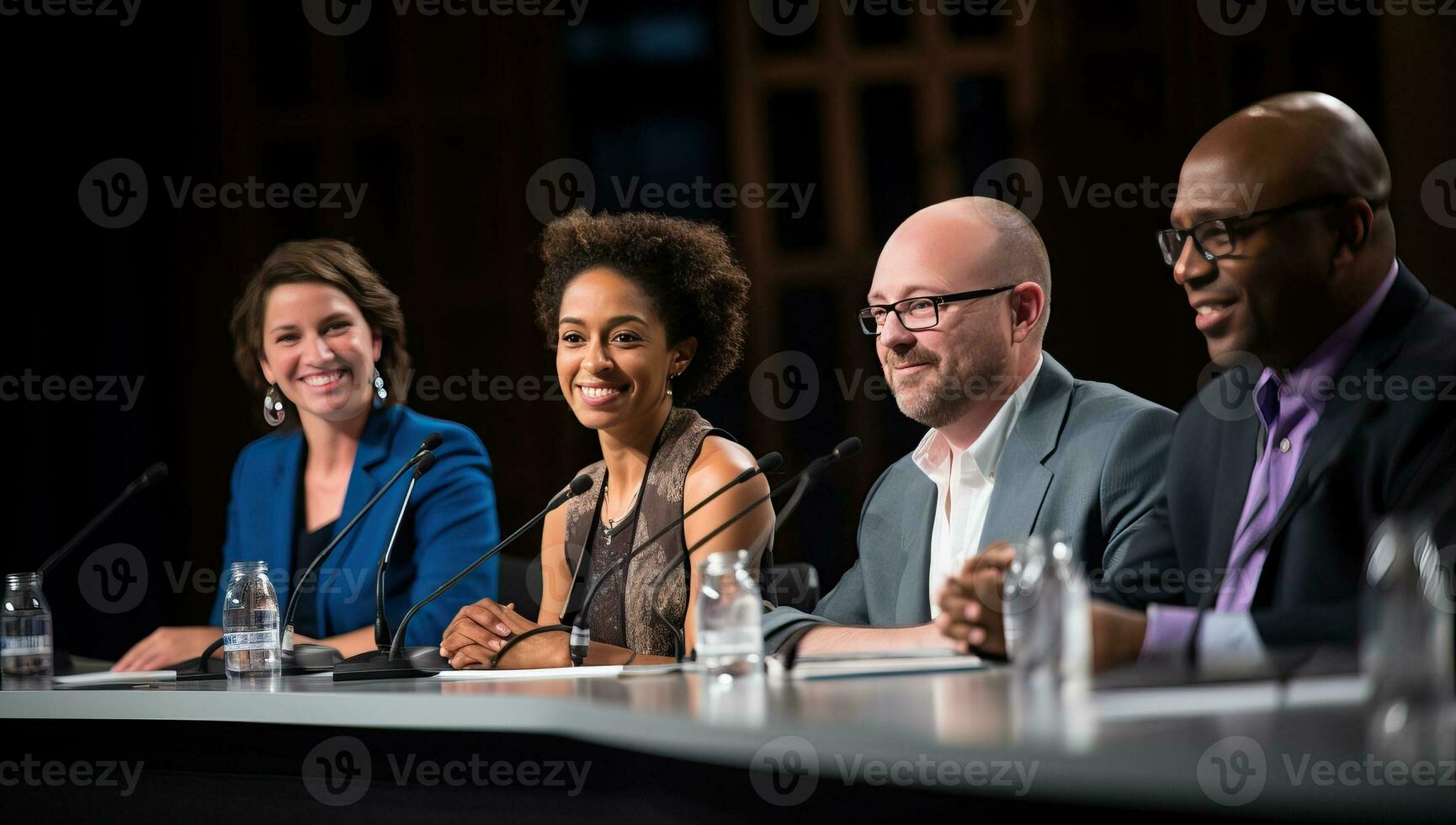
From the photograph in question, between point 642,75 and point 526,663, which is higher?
point 642,75

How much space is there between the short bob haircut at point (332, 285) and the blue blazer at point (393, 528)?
0.51ft

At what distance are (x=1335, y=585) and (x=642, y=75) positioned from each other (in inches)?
128

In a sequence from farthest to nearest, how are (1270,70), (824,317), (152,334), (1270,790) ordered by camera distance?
(152,334), (824,317), (1270,70), (1270,790)

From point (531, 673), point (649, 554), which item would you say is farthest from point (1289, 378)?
point (649, 554)

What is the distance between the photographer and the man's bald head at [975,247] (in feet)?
7.71

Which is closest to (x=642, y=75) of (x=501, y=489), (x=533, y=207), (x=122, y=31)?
(x=533, y=207)

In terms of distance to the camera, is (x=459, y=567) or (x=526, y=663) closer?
(x=526, y=663)

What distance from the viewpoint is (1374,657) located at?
3.22 ft

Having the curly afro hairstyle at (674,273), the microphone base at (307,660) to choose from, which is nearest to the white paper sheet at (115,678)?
the microphone base at (307,660)

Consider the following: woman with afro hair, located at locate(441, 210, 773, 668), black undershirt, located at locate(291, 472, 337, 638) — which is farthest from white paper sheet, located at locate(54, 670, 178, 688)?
woman with afro hair, located at locate(441, 210, 773, 668)

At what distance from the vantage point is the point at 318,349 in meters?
3.18

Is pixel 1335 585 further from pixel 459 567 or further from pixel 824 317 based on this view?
pixel 824 317

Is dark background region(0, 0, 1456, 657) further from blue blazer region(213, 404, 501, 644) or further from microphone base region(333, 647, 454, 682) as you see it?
microphone base region(333, 647, 454, 682)

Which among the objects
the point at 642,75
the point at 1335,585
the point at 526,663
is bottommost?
the point at 526,663
